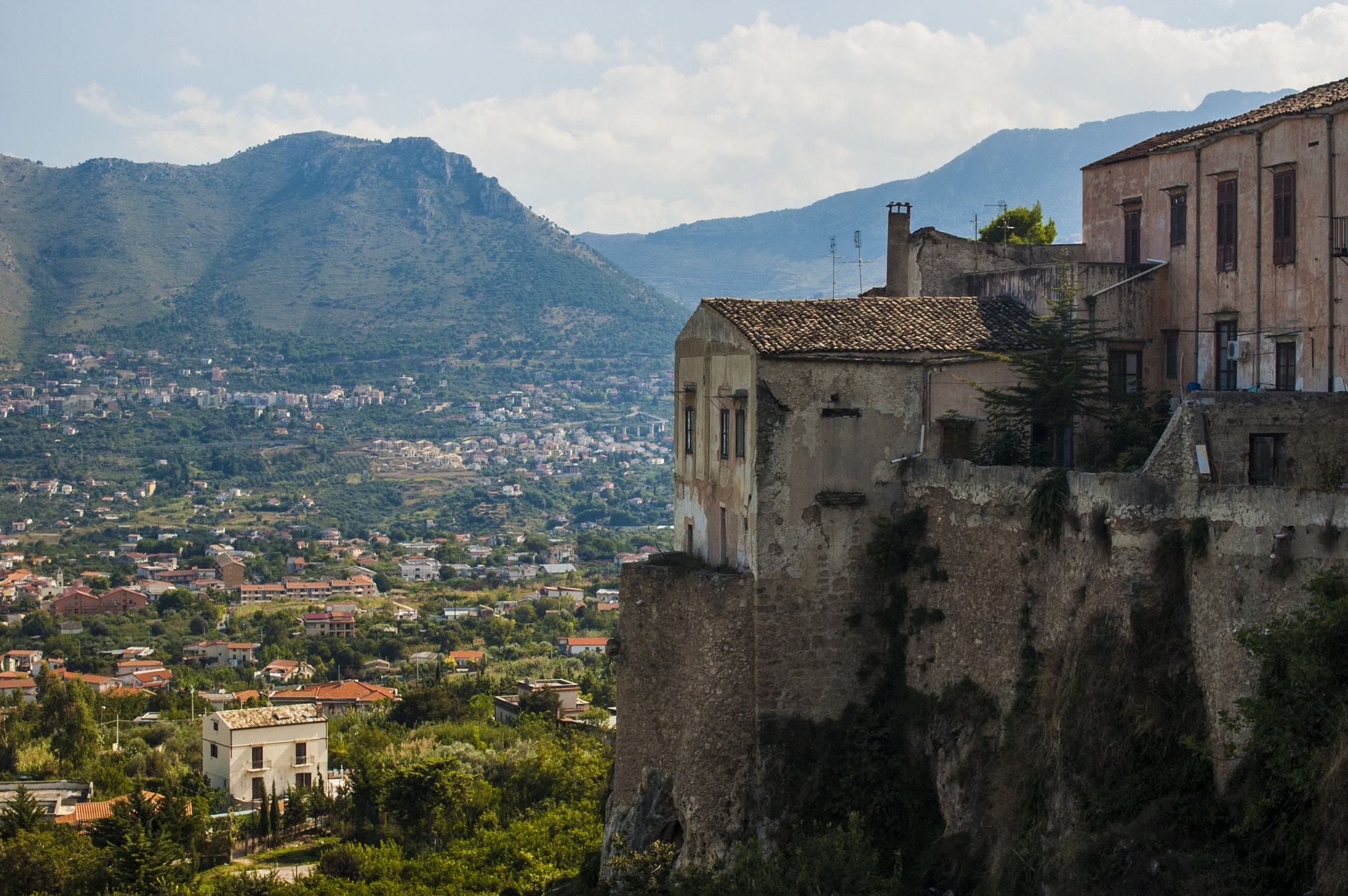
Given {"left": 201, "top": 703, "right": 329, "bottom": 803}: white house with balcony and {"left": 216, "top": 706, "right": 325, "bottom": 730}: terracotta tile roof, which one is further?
{"left": 216, "top": 706, "right": 325, "bottom": 730}: terracotta tile roof

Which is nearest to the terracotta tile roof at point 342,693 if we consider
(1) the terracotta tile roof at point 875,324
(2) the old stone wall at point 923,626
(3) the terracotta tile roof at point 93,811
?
(3) the terracotta tile roof at point 93,811

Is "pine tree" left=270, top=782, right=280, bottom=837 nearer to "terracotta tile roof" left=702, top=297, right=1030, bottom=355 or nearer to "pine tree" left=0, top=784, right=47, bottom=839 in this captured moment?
"pine tree" left=0, top=784, right=47, bottom=839

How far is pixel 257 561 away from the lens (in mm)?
154250

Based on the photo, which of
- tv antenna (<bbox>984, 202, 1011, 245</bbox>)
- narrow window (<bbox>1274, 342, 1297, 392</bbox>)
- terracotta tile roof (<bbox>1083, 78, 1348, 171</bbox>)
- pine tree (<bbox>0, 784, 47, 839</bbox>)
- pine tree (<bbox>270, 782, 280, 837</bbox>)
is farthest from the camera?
pine tree (<bbox>270, 782, 280, 837</bbox>)

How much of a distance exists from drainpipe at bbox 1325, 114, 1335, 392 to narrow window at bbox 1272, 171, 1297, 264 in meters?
0.87

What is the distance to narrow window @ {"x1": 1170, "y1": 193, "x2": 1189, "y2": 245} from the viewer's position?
25.7m

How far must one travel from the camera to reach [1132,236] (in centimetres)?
2759

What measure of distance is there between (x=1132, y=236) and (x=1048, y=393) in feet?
21.3

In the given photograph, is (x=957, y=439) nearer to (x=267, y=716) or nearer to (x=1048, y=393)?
(x=1048, y=393)

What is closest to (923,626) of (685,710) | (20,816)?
(685,710)

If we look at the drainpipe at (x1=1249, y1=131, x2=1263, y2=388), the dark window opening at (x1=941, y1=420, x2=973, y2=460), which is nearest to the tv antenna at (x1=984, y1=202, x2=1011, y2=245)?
the drainpipe at (x1=1249, y1=131, x2=1263, y2=388)

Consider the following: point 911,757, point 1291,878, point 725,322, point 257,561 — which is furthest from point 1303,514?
point 257,561

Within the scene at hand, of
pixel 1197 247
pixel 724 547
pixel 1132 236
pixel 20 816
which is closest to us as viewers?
pixel 724 547

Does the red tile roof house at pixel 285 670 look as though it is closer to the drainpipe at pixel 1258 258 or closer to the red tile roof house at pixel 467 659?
the red tile roof house at pixel 467 659
